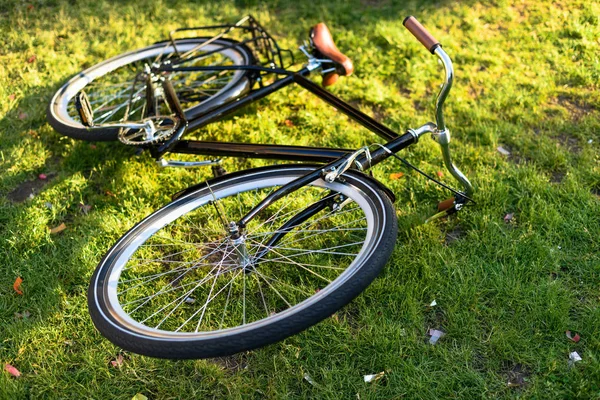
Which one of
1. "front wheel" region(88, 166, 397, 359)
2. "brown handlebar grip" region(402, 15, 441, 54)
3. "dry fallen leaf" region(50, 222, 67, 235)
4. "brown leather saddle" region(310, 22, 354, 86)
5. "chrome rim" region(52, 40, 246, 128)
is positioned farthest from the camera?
"chrome rim" region(52, 40, 246, 128)

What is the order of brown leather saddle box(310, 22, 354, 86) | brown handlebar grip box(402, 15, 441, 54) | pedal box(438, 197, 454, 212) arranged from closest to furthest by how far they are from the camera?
brown handlebar grip box(402, 15, 441, 54) → pedal box(438, 197, 454, 212) → brown leather saddle box(310, 22, 354, 86)

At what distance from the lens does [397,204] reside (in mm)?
3475

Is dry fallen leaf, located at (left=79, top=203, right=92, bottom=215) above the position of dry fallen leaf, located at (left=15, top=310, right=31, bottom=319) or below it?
above

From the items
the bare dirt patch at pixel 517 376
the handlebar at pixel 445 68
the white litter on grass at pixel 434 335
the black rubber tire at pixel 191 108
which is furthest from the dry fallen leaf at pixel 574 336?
the black rubber tire at pixel 191 108

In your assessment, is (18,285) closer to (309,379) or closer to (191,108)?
(191,108)

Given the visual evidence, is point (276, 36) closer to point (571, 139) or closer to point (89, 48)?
point (89, 48)

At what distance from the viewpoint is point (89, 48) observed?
5.09 meters

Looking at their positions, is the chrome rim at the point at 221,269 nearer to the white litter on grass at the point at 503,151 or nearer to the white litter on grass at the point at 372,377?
the white litter on grass at the point at 372,377

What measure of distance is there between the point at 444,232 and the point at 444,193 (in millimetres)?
304

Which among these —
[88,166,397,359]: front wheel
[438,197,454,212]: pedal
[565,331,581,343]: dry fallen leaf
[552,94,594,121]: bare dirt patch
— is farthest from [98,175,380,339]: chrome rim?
[552,94,594,121]: bare dirt patch

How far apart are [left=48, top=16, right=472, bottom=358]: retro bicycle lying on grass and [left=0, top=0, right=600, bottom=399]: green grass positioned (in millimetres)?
260

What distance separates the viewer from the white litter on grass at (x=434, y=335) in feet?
9.01

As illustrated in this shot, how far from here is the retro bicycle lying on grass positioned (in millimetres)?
2205

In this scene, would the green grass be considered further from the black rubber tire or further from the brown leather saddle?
the brown leather saddle
